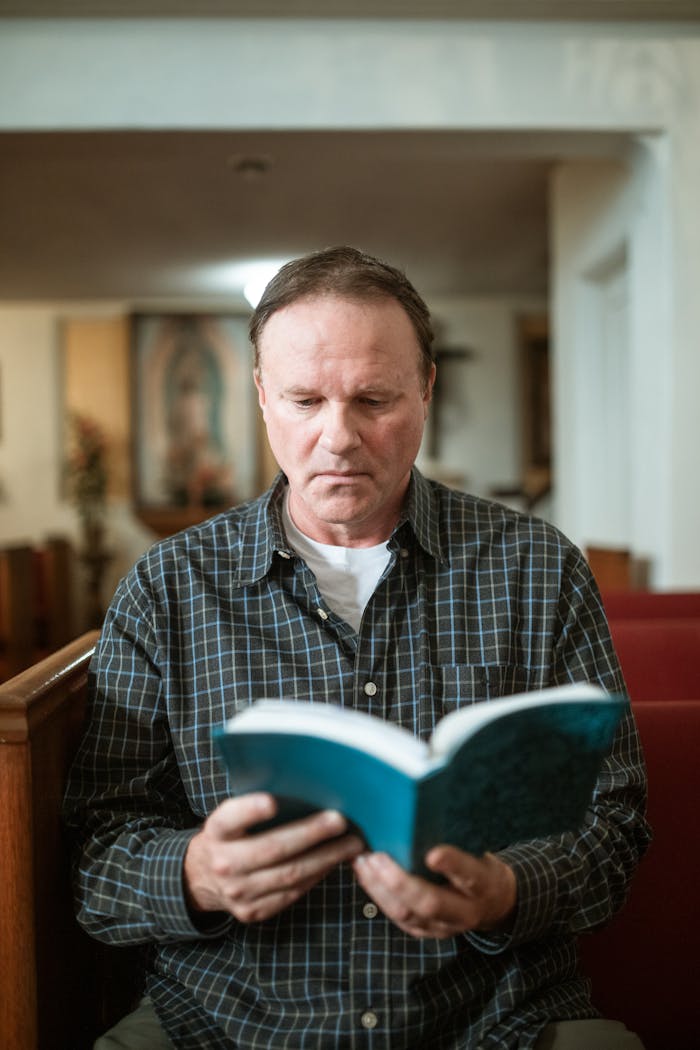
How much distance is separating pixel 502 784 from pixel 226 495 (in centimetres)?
764

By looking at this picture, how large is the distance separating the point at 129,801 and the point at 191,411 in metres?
7.44

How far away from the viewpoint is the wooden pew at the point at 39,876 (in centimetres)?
110

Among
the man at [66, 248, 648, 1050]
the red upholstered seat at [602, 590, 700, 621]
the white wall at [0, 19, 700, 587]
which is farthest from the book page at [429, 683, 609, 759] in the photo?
the white wall at [0, 19, 700, 587]

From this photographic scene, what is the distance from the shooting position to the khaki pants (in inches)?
45.0

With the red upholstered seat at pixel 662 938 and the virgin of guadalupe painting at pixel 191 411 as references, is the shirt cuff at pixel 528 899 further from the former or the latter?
the virgin of guadalupe painting at pixel 191 411

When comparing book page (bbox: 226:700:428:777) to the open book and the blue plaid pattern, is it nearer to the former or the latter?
the open book

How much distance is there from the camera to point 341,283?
4.20 ft

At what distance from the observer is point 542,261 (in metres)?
7.25

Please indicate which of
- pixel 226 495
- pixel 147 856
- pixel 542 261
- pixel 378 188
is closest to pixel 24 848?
pixel 147 856

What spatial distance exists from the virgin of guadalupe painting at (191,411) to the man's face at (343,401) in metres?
7.09

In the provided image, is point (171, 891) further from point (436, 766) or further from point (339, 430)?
point (339, 430)

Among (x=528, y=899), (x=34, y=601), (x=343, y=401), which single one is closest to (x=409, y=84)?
(x=343, y=401)

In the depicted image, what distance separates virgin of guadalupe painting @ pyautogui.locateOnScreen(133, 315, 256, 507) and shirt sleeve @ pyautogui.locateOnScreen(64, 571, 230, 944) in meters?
7.12

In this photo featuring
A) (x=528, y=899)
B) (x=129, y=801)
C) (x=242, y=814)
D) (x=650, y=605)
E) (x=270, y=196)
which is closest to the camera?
(x=242, y=814)
